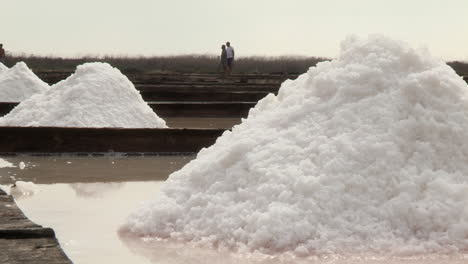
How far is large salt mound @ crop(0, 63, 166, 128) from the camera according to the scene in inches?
251

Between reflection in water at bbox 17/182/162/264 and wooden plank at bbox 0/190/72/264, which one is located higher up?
wooden plank at bbox 0/190/72/264

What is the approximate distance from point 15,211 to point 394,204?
4.15 feet

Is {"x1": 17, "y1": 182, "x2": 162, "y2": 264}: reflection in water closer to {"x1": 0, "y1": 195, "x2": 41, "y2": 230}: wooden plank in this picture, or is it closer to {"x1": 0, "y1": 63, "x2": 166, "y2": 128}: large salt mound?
{"x1": 0, "y1": 195, "x2": 41, "y2": 230}: wooden plank

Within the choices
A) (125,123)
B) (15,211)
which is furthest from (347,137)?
(125,123)

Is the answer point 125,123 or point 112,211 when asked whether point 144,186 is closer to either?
point 112,211

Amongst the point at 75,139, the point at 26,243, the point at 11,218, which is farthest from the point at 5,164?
the point at 26,243

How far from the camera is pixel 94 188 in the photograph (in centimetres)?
414

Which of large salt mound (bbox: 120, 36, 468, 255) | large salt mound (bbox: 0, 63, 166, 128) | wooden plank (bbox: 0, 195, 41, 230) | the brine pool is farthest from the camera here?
large salt mound (bbox: 0, 63, 166, 128)

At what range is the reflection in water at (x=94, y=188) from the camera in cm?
394

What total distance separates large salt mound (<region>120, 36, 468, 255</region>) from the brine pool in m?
0.09

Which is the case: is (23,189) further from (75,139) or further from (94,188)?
(75,139)

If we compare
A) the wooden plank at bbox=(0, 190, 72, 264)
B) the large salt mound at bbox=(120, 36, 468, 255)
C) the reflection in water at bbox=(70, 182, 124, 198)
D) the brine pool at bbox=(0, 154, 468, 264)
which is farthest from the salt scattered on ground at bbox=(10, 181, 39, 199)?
the wooden plank at bbox=(0, 190, 72, 264)

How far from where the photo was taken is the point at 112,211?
11.4 feet

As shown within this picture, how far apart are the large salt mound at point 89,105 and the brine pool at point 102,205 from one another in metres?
0.88
